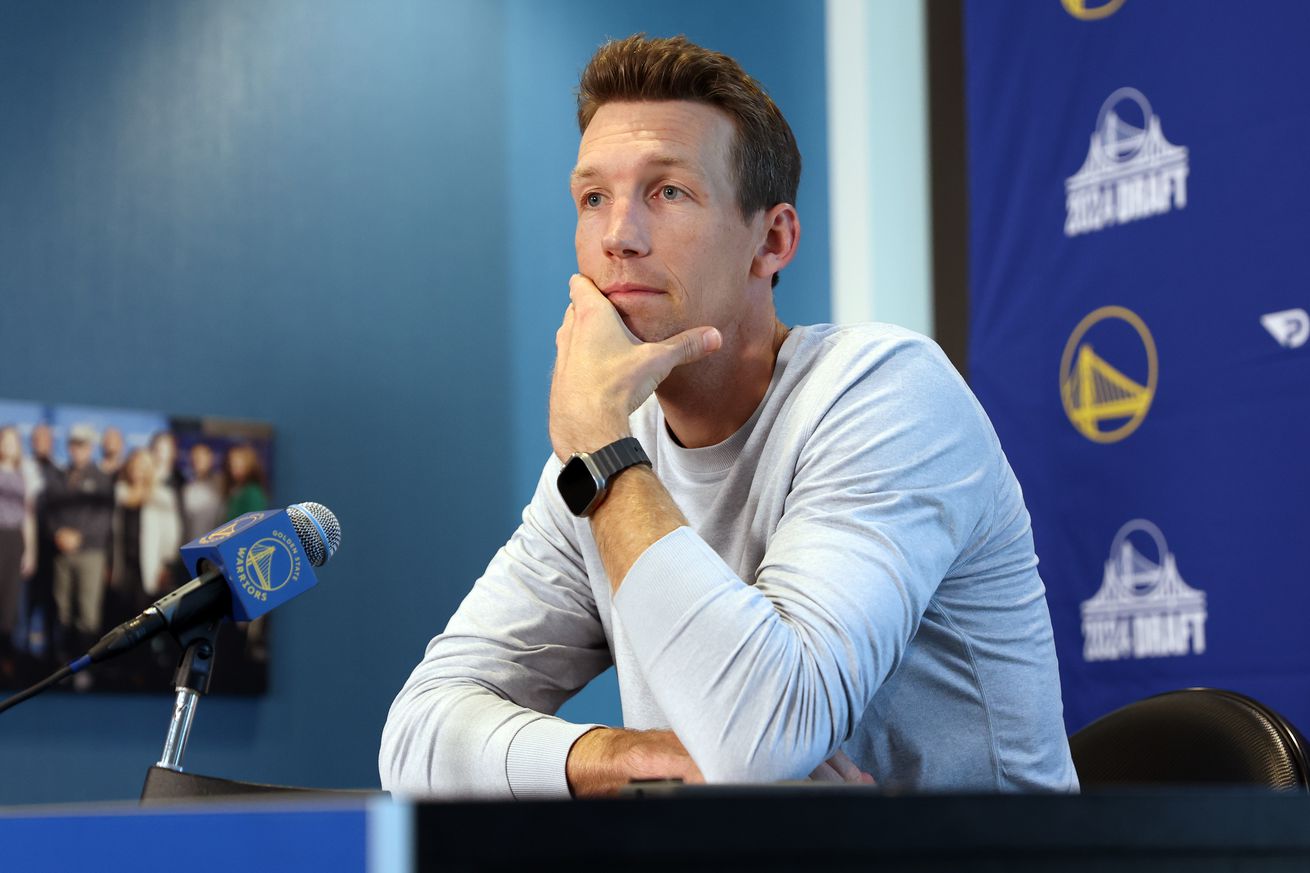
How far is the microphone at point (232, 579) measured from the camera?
138 centimetres

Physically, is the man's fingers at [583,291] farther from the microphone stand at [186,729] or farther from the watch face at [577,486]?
the microphone stand at [186,729]

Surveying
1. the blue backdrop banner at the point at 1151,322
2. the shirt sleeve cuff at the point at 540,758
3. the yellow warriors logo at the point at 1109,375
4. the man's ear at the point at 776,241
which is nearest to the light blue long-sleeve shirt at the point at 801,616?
the shirt sleeve cuff at the point at 540,758

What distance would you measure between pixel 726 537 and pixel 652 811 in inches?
44.6

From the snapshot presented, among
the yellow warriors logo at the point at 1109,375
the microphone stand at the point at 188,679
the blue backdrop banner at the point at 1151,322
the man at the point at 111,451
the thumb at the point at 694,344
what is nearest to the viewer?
the microphone stand at the point at 188,679

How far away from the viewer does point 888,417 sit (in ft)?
4.91

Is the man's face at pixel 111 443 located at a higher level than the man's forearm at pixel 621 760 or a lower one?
higher

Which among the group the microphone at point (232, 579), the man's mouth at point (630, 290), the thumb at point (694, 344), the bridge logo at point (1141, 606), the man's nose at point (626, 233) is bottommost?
the bridge logo at point (1141, 606)

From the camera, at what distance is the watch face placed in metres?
1.47

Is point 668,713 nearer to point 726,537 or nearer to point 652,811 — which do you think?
point 726,537

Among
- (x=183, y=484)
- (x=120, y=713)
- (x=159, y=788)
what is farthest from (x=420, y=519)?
(x=159, y=788)

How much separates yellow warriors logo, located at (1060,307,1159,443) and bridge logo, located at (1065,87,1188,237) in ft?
0.67

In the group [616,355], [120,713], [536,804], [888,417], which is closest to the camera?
[536,804]

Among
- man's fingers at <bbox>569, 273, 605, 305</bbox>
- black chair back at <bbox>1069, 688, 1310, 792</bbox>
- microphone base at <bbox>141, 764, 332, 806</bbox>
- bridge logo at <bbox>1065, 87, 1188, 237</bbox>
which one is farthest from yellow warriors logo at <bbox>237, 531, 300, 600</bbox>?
bridge logo at <bbox>1065, 87, 1188, 237</bbox>

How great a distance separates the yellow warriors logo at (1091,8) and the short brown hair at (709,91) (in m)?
1.66
